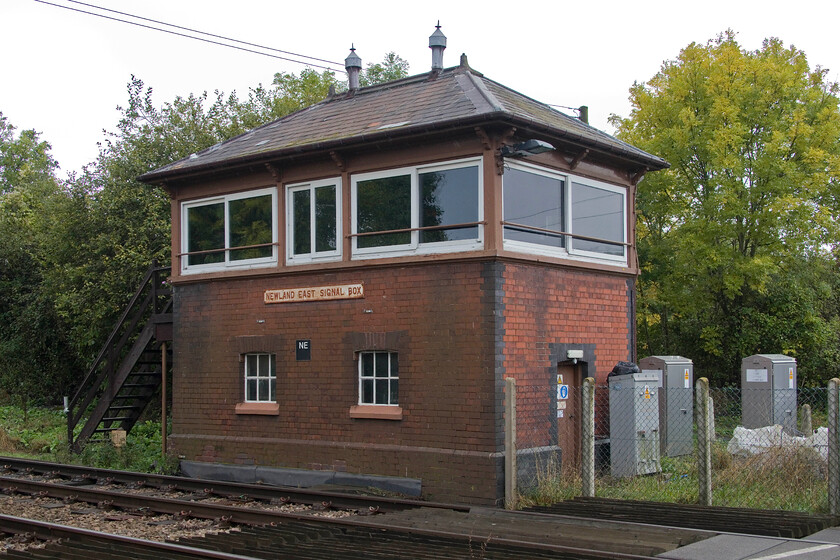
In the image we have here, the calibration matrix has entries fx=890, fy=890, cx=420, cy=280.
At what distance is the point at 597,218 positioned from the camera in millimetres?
13820

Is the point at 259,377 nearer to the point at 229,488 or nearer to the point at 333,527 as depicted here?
the point at 229,488

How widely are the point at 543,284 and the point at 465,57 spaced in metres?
4.18

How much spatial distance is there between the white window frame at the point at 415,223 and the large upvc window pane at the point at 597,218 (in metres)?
2.03

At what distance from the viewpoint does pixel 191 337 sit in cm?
1544

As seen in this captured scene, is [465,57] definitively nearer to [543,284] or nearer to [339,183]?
[339,183]

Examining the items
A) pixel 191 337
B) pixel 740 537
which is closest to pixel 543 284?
pixel 740 537

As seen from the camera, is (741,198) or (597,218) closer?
(597,218)

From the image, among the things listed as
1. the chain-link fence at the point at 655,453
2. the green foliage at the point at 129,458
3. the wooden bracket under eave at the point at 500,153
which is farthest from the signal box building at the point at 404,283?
the green foliage at the point at 129,458

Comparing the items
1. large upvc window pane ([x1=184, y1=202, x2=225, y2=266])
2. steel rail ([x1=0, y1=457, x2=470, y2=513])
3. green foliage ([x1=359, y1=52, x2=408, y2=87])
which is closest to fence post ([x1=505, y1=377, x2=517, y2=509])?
steel rail ([x1=0, y1=457, x2=470, y2=513])

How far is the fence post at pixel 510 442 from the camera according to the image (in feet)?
36.6

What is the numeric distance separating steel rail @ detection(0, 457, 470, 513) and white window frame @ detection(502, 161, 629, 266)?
3.70 m

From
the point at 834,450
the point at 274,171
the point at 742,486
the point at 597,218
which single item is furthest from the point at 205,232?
the point at 834,450

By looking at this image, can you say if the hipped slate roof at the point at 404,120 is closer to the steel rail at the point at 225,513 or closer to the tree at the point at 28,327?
the steel rail at the point at 225,513

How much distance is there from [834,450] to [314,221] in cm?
792
